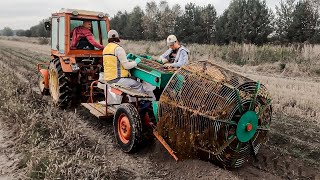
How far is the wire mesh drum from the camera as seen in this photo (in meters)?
4.30

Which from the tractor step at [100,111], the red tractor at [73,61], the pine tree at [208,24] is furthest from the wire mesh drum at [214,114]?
the pine tree at [208,24]

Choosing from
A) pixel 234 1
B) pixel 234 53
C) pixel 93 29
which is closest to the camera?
pixel 93 29

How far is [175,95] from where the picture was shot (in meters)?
4.63

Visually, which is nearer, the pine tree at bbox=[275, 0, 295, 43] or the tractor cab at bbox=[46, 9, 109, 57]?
the tractor cab at bbox=[46, 9, 109, 57]

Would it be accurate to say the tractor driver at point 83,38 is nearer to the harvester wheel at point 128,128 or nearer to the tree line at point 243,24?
the harvester wheel at point 128,128

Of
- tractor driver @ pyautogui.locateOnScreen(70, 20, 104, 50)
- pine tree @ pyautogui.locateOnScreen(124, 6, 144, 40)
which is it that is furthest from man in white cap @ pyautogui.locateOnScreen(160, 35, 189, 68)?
pine tree @ pyautogui.locateOnScreen(124, 6, 144, 40)

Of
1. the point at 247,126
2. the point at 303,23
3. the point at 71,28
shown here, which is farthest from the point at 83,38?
the point at 303,23

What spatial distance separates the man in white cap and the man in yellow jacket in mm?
642

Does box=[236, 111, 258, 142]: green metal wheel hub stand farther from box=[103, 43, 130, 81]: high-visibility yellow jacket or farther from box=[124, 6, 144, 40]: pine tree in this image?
box=[124, 6, 144, 40]: pine tree

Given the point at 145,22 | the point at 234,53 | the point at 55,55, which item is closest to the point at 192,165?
the point at 55,55

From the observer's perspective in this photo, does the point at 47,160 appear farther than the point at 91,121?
No

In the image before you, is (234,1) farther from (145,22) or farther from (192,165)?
(192,165)

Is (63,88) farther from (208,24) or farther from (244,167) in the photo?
(208,24)

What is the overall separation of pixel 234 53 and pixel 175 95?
13184mm
